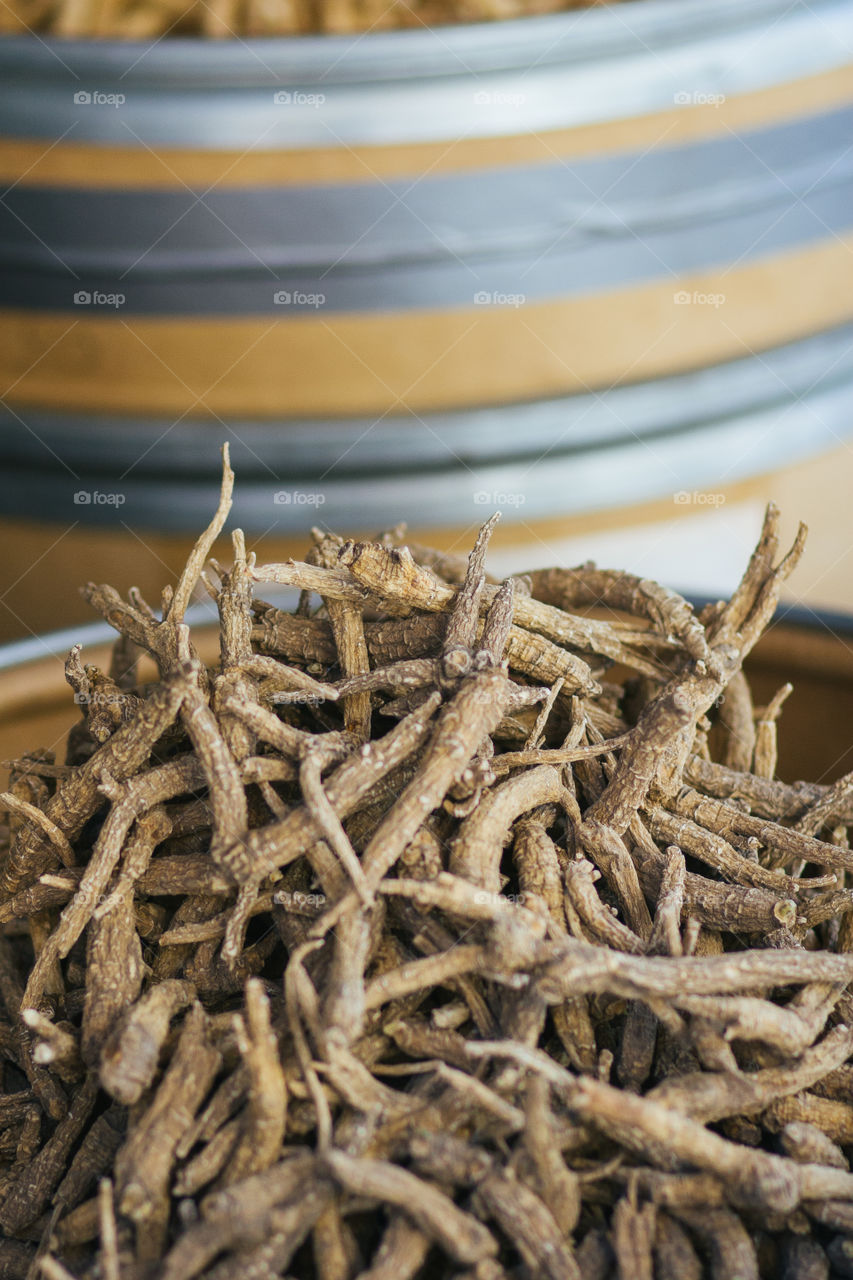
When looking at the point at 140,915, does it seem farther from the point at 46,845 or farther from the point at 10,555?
the point at 10,555

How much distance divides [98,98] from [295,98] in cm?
17

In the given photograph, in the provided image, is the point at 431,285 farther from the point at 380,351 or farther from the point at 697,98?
the point at 697,98

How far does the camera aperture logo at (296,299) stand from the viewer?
1.07 meters

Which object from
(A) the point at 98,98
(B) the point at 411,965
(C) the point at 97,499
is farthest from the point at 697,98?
(B) the point at 411,965

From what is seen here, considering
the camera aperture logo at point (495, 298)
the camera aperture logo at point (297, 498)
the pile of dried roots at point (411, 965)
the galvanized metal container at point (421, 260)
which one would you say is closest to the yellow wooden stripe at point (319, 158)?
the galvanized metal container at point (421, 260)

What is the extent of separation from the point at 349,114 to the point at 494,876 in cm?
76

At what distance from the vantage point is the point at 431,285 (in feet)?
3.54

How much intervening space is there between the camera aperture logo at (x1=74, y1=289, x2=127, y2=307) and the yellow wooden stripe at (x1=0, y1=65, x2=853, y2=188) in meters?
0.10

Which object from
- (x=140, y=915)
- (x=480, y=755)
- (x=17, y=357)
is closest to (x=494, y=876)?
(x=480, y=755)

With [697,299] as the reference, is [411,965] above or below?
below

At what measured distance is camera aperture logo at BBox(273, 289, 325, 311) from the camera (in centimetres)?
107

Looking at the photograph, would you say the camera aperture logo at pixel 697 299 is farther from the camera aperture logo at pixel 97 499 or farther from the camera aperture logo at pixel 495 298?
the camera aperture logo at pixel 97 499

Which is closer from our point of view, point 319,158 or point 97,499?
point 319,158

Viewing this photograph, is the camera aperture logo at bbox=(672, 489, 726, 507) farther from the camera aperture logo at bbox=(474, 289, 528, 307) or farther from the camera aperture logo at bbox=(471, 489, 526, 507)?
the camera aperture logo at bbox=(474, 289, 528, 307)
